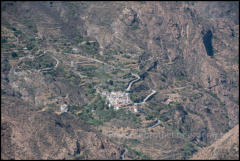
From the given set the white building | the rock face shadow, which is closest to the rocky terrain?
the rock face shadow

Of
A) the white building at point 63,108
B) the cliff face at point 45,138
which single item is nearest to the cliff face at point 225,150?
the cliff face at point 45,138

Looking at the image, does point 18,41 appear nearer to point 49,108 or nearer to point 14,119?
point 49,108

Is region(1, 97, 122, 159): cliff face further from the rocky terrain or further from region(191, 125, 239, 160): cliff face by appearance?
region(191, 125, 239, 160): cliff face

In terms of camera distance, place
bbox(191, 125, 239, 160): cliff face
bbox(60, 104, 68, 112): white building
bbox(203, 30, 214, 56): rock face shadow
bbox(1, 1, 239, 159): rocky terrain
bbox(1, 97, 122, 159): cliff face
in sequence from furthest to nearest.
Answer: bbox(203, 30, 214, 56): rock face shadow
bbox(60, 104, 68, 112): white building
bbox(1, 1, 239, 159): rocky terrain
bbox(1, 97, 122, 159): cliff face
bbox(191, 125, 239, 160): cliff face

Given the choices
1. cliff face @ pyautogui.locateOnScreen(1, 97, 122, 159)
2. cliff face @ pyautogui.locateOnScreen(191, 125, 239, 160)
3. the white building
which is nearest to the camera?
cliff face @ pyautogui.locateOnScreen(191, 125, 239, 160)

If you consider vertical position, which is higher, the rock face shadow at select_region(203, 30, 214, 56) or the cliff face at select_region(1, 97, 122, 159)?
the rock face shadow at select_region(203, 30, 214, 56)

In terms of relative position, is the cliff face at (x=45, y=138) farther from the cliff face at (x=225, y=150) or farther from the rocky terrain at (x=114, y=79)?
the cliff face at (x=225, y=150)

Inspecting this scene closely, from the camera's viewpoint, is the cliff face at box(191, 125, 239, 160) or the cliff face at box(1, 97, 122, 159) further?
the cliff face at box(1, 97, 122, 159)

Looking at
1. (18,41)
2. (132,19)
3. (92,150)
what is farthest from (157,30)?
(92,150)
